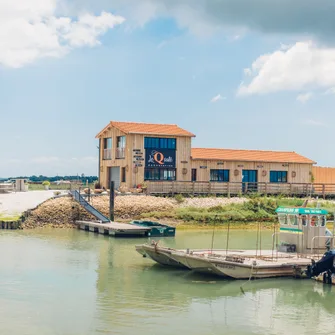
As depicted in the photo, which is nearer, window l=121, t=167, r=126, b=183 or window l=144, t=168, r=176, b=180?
window l=144, t=168, r=176, b=180

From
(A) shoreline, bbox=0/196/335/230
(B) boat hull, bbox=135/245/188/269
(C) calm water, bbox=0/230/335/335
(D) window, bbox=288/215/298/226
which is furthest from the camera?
(A) shoreline, bbox=0/196/335/230

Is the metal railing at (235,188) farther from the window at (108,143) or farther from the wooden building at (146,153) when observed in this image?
the window at (108,143)

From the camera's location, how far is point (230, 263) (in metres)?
24.4

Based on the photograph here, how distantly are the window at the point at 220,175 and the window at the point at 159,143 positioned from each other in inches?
186

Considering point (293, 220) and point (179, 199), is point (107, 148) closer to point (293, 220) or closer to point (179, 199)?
point (179, 199)

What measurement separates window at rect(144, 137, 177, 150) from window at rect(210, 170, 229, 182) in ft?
15.5

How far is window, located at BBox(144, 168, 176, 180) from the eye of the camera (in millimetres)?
54375

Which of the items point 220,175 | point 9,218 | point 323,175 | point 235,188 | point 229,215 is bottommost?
point 9,218

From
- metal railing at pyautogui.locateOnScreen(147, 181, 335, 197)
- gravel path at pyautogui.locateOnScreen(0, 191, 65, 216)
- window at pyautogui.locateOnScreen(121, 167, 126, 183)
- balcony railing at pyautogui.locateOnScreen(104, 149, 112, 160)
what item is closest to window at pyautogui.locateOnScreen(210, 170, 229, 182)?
metal railing at pyautogui.locateOnScreen(147, 181, 335, 197)

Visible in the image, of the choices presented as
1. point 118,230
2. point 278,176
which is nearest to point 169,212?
point 118,230

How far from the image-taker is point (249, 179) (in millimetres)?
59250

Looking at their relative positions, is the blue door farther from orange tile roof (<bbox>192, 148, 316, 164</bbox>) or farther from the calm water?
the calm water

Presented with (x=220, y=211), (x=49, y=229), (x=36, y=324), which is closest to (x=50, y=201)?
(x=49, y=229)

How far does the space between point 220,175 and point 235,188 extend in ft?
6.17
